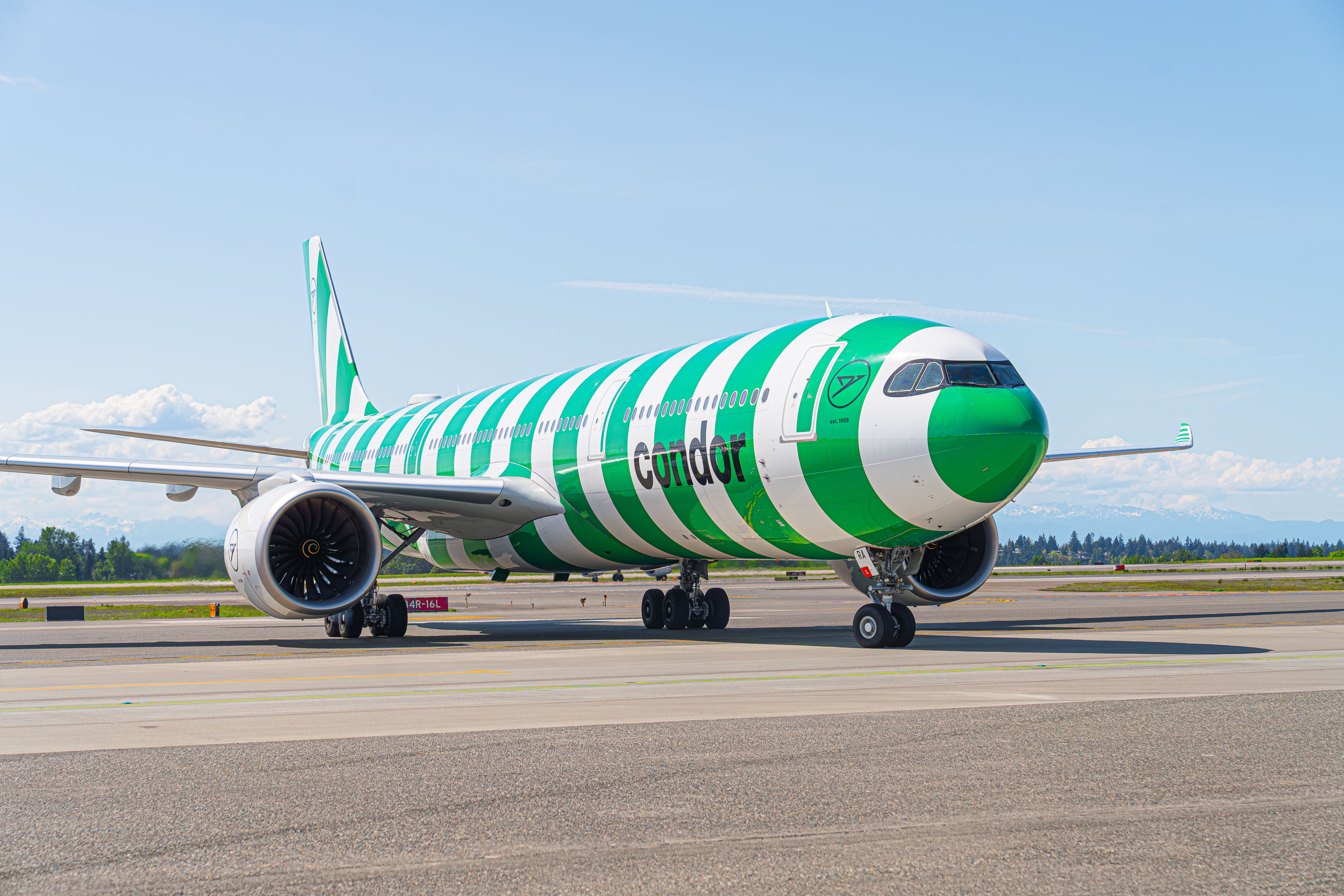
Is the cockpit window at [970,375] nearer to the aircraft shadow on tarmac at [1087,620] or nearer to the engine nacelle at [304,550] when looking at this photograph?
the aircraft shadow on tarmac at [1087,620]

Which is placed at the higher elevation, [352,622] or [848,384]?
[848,384]

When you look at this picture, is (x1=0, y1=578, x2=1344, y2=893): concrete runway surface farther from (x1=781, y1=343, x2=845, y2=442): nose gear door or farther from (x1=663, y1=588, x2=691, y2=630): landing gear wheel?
(x1=663, y1=588, x2=691, y2=630): landing gear wheel

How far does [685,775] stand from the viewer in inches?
277

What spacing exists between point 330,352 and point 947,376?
2478cm

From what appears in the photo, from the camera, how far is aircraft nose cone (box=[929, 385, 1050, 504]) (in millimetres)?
15141

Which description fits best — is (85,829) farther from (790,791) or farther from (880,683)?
(880,683)

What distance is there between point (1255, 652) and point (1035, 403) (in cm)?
472

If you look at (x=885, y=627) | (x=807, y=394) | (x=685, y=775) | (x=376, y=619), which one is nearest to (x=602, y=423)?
(x=807, y=394)

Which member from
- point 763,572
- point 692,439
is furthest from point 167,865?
point 763,572

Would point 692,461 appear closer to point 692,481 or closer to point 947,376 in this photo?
point 692,481

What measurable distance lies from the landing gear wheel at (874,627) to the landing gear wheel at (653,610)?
7641mm

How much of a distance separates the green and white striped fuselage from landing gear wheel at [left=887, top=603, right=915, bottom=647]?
41.5 inches

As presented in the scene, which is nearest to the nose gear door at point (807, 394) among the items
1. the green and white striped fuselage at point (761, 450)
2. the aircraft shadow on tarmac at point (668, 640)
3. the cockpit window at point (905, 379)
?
the green and white striped fuselage at point (761, 450)

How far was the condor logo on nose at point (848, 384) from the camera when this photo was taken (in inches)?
643
